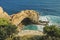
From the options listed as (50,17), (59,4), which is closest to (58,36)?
(50,17)

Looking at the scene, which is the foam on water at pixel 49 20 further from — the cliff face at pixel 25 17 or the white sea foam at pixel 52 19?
the cliff face at pixel 25 17

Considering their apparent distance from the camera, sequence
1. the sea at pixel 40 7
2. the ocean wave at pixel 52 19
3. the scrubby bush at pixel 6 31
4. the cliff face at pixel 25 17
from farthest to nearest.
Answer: the sea at pixel 40 7, the ocean wave at pixel 52 19, the cliff face at pixel 25 17, the scrubby bush at pixel 6 31

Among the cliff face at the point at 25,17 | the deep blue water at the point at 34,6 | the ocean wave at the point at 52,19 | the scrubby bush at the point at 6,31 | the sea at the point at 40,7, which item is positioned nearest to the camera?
the scrubby bush at the point at 6,31

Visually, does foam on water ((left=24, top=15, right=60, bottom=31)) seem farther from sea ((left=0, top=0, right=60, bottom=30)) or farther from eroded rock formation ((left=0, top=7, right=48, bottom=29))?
eroded rock formation ((left=0, top=7, right=48, bottom=29))

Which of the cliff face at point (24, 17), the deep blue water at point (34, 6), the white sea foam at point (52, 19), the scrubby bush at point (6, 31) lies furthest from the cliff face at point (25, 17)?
the scrubby bush at point (6, 31)

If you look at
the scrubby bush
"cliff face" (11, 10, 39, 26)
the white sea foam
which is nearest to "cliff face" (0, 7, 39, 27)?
"cliff face" (11, 10, 39, 26)

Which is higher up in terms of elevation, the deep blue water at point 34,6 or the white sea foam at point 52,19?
the deep blue water at point 34,6

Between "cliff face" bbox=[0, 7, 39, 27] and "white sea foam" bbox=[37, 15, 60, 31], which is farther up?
"cliff face" bbox=[0, 7, 39, 27]

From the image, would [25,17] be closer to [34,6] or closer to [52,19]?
[52,19]
